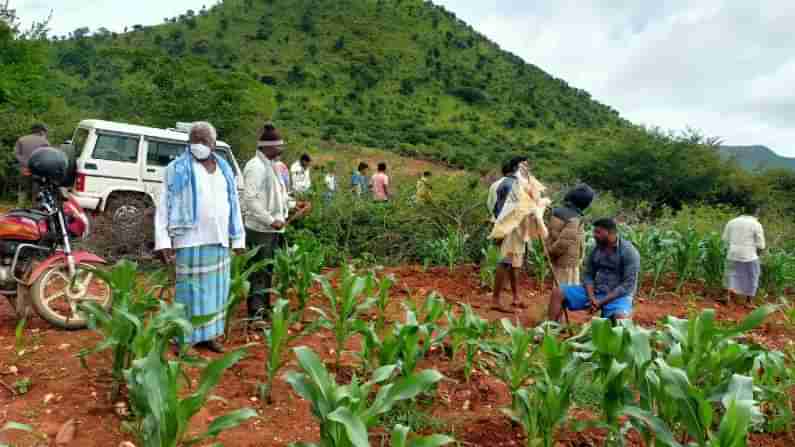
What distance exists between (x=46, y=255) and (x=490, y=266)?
181 inches

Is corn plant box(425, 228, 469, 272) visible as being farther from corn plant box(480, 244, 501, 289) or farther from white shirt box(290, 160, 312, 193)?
white shirt box(290, 160, 312, 193)

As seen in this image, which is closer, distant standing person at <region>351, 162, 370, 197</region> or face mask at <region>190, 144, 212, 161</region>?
face mask at <region>190, 144, 212, 161</region>

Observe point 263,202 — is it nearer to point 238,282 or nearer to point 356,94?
point 238,282

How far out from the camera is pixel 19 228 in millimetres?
4270

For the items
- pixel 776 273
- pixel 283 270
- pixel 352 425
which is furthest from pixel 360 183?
pixel 352 425

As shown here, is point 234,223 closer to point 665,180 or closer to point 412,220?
point 412,220

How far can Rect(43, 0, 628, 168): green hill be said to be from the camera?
37250 millimetres

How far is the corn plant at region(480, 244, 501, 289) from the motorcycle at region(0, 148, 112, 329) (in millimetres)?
4204

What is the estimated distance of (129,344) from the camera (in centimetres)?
310

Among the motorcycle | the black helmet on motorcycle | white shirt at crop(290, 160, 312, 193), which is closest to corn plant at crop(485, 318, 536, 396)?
the motorcycle

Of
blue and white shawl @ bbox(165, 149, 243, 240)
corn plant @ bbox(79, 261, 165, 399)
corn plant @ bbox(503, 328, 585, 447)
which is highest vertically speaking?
blue and white shawl @ bbox(165, 149, 243, 240)

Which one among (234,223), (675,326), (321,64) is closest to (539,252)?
(675,326)

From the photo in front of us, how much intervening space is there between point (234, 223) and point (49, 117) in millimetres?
14620

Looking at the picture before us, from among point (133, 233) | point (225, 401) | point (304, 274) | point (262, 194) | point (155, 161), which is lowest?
point (225, 401)
